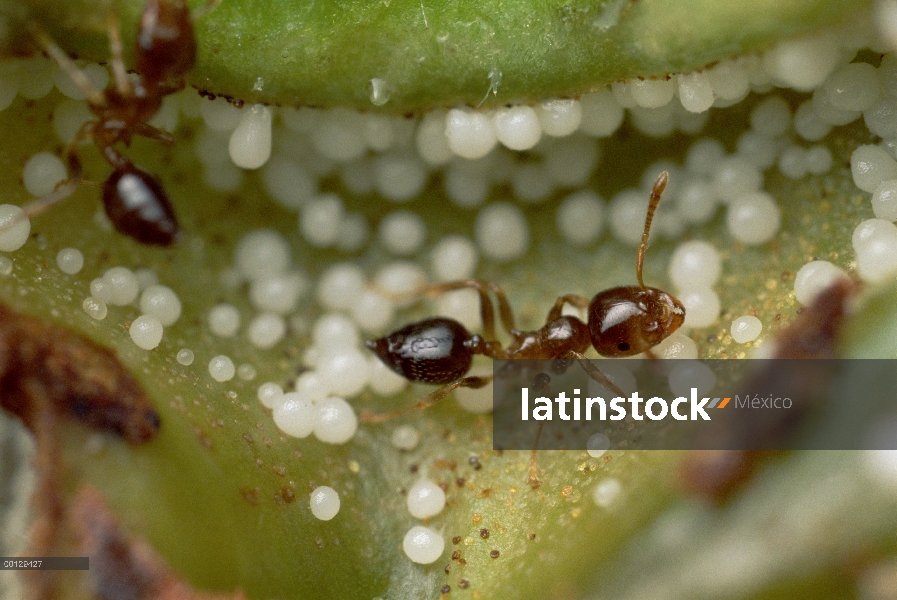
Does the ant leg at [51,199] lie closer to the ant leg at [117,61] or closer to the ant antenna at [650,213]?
the ant leg at [117,61]

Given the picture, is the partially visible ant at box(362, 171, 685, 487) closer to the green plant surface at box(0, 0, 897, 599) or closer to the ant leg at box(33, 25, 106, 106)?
the green plant surface at box(0, 0, 897, 599)

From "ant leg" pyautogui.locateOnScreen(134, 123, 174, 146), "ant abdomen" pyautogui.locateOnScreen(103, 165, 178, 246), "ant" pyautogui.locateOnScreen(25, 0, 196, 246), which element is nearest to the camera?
"ant" pyautogui.locateOnScreen(25, 0, 196, 246)

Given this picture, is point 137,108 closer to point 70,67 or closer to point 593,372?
point 70,67

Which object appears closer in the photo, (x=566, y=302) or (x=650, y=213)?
(x=650, y=213)

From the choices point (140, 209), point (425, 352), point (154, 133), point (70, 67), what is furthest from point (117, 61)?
point (425, 352)

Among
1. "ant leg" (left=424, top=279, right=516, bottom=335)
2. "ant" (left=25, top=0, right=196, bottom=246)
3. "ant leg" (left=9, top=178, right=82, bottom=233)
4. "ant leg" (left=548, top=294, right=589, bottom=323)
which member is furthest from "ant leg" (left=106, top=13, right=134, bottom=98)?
"ant leg" (left=548, top=294, right=589, bottom=323)

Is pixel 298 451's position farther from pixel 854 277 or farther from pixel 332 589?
pixel 854 277
